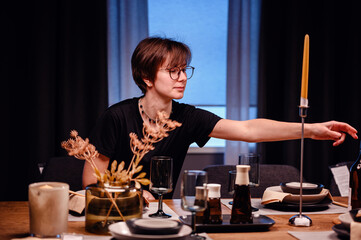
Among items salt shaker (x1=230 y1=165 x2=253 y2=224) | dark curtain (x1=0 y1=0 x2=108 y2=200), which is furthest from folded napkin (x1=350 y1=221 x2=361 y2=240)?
dark curtain (x1=0 y1=0 x2=108 y2=200)

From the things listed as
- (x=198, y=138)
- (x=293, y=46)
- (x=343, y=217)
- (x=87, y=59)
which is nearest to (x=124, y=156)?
(x=198, y=138)

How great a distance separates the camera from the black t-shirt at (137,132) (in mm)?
1972

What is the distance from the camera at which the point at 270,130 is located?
6.57ft

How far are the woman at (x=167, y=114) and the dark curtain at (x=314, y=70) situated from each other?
1488mm

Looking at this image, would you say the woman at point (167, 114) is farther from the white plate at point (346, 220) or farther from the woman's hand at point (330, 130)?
the white plate at point (346, 220)

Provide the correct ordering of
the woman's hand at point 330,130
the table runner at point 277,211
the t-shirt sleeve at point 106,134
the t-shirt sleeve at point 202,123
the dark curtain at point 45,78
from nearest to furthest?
the table runner at point 277,211 → the woman's hand at point 330,130 → the t-shirt sleeve at point 106,134 → the t-shirt sleeve at point 202,123 → the dark curtain at point 45,78

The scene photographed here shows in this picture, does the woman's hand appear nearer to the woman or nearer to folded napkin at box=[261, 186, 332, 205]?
the woman

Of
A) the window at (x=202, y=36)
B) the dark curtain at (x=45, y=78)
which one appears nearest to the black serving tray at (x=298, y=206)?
the dark curtain at (x=45, y=78)

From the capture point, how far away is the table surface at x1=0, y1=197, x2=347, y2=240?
1209mm

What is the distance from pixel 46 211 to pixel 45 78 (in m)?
2.20

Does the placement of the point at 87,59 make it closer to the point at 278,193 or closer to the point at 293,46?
the point at 293,46

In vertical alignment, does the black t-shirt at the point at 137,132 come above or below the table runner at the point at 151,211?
above

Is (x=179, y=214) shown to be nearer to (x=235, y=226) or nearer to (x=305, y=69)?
(x=235, y=226)

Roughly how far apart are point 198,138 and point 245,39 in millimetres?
1609
